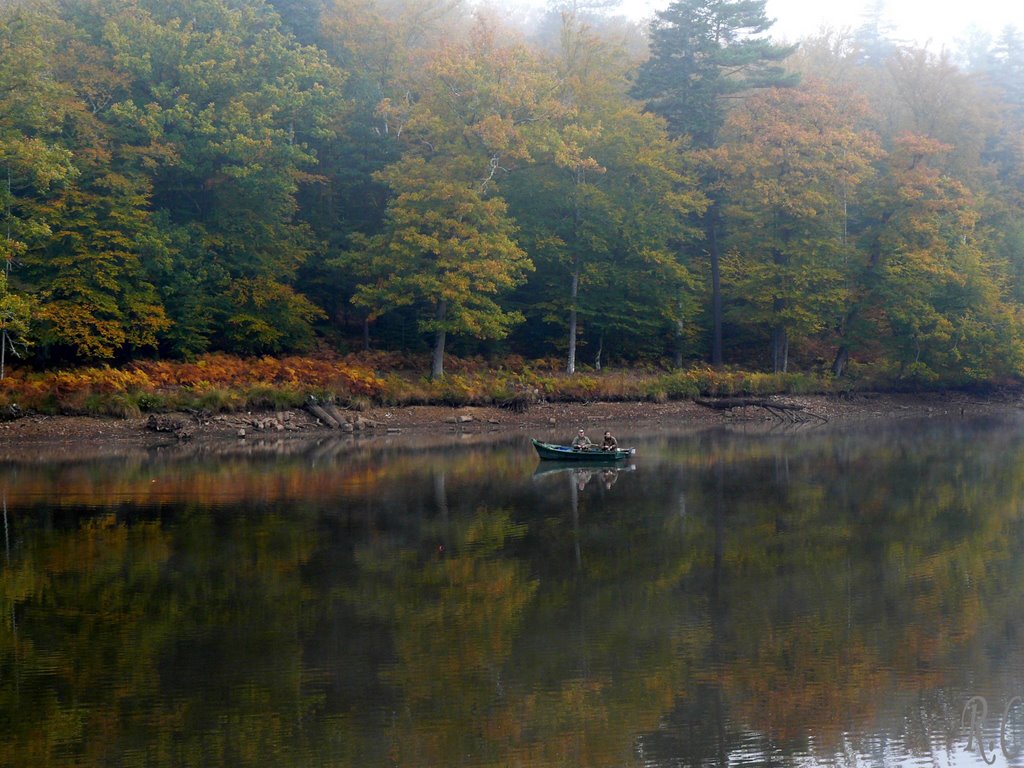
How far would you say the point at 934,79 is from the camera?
6322 centimetres

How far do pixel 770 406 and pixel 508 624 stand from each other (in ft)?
114

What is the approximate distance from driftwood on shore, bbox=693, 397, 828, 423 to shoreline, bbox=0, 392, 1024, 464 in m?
0.05

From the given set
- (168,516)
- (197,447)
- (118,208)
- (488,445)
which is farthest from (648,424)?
(168,516)

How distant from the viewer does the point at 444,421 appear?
1602 inches

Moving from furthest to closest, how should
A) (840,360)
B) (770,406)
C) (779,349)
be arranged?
1. (779,349)
2. (840,360)
3. (770,406)

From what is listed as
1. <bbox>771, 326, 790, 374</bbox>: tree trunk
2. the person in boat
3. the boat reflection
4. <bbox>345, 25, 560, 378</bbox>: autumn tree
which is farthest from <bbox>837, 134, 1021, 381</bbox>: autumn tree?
the boat reflection

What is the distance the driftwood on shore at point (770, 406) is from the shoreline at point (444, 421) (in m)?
0.05

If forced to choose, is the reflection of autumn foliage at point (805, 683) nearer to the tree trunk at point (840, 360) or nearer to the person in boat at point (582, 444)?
the person in boat at point (582, 444)

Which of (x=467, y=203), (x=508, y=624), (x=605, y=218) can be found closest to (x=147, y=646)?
(x=508, y=624)

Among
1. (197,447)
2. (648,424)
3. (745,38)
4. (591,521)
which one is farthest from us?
(745,38)

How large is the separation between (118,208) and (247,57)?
1062 centimetres

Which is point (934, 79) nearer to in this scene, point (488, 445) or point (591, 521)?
point (488, 445)

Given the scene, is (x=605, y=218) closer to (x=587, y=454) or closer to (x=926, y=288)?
(x=926, y=288)

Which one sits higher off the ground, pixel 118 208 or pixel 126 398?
pixel 118 208
